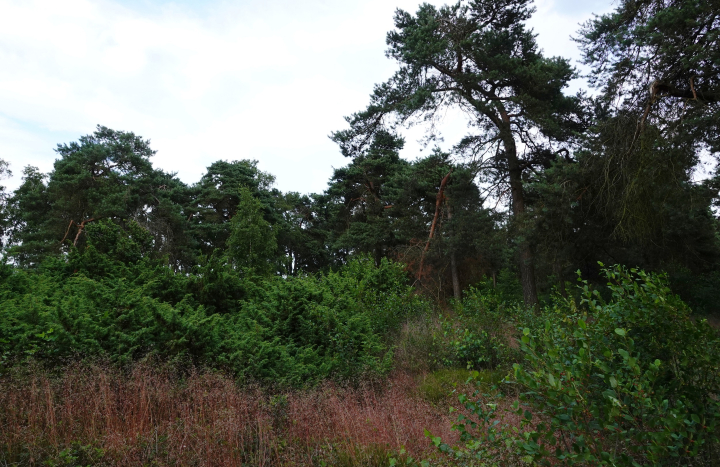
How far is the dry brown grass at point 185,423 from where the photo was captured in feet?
11.1

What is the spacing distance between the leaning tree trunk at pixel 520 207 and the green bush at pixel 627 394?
9.18m

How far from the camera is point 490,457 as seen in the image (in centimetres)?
261

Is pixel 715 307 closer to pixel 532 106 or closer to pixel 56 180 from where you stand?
pixel 532 106

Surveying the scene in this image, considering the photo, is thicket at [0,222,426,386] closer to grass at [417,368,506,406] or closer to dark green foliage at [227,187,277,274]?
grass at [417,368,506,406]

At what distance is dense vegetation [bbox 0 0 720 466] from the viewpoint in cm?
247

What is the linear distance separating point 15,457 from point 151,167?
24.3 meters

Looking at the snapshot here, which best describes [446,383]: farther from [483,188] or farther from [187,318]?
[483,188]

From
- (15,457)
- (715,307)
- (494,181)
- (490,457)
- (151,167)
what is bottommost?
(15,457)

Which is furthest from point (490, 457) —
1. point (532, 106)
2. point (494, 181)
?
point (494, 181)

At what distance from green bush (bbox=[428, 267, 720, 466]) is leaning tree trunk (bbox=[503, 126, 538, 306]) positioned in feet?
30.1

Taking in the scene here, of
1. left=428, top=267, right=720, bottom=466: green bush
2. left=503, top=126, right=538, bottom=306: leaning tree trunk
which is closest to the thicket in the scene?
left=428, top=267, right=720, bottom=466: green bush

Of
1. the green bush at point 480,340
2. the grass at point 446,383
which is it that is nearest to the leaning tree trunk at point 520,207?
the green bush at point 480,340

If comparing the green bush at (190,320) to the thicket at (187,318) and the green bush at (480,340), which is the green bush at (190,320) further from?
the green bush at (480,340)

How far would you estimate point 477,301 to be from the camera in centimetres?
852
